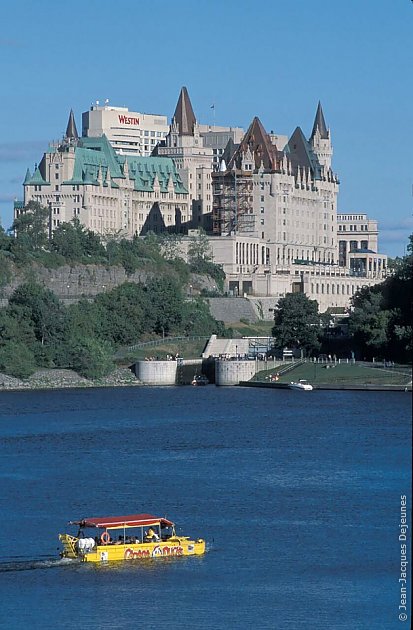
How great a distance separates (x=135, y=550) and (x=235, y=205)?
13520cm

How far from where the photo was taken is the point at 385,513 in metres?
62.4

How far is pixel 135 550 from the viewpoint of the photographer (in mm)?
56438

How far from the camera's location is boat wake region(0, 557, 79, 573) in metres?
53.8

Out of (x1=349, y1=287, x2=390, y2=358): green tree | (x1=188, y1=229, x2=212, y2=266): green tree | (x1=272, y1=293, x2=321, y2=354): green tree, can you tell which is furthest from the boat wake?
(x1=188, y1=229, x2=212, y2=266): green tree

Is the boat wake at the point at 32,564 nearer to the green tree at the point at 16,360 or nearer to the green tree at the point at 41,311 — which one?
the green tree at the point at 16,360

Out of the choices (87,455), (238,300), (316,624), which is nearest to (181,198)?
(238,300)

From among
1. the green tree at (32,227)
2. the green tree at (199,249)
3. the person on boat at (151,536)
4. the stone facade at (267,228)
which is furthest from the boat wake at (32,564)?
the stone facade at (267,228)

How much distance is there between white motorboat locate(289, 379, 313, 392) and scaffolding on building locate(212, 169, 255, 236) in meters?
64.8

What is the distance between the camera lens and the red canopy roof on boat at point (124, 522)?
5691cm

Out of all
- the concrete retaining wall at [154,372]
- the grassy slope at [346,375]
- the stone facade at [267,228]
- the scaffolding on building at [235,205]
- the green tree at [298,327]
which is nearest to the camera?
the grassy slope at [346,375]

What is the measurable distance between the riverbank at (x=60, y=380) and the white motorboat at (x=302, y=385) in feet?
41.4

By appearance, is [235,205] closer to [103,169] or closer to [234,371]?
[103,169]

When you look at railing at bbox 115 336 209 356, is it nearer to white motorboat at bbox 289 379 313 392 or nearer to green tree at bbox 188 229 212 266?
white motorboat at bbox 289 379 313 392

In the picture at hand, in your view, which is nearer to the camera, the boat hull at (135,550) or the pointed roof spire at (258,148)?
the boat hull at (135,550)
